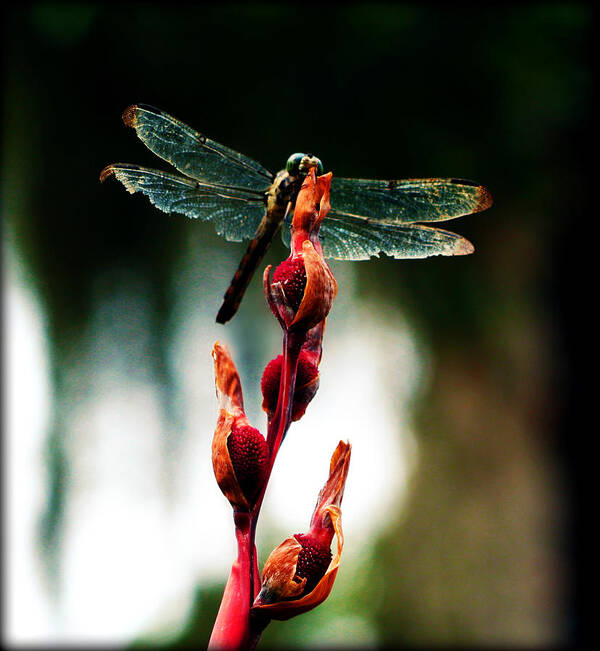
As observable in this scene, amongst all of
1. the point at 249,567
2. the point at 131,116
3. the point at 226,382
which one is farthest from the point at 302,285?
the point at 131,116

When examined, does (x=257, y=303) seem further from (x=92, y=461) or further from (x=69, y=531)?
(x=69, y=531)

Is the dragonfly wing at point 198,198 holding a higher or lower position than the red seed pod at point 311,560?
higher

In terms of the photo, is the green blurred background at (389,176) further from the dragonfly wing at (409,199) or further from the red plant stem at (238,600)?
the red plant stem at (238,600)

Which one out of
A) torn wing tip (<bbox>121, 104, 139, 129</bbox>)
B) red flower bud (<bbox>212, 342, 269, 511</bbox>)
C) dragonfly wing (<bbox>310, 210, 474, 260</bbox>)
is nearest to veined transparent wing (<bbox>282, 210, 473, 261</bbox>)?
dragonfly wing (<bbox>310, 210, 474, 260</bbox>)

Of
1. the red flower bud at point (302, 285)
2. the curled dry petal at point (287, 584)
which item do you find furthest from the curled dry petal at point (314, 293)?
the curled dry petal at point (287, 584)

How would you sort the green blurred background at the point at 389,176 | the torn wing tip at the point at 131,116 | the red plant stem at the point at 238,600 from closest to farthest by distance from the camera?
the red plant stem at the point at 238,600 < the torn wing tip at the point at 131,116 < the green blurred background at the point at 389,176

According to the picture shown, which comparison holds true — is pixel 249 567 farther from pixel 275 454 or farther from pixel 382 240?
pixel 382 240
